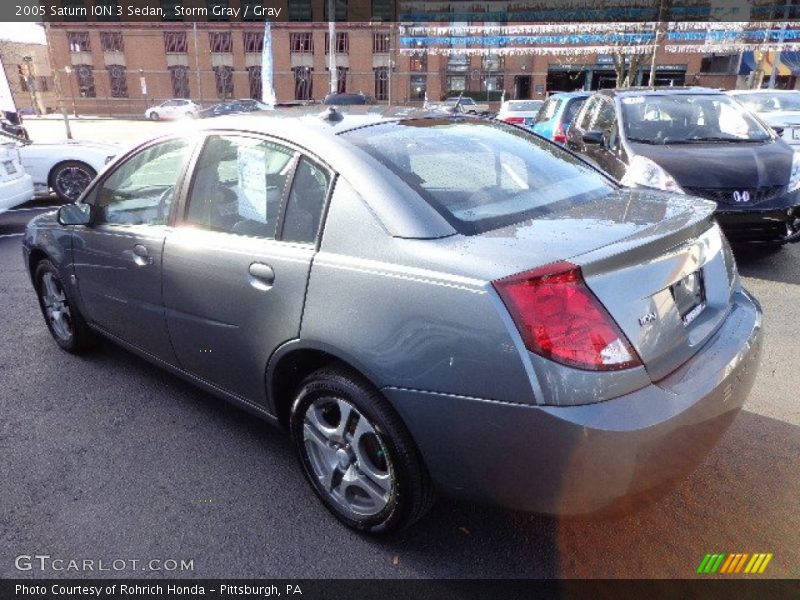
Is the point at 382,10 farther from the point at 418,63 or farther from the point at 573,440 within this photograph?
the point at 573,440

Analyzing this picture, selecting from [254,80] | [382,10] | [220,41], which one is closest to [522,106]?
[382,10]

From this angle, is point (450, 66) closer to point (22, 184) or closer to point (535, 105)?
point (535, 105)

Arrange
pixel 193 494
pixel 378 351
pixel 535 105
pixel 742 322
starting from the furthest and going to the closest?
pixel 535 105, pixel 193 494, pixel 742 322, pixel 378 351

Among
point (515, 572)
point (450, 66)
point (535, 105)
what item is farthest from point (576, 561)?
point (450, 66)

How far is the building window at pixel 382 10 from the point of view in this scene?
50688 mm

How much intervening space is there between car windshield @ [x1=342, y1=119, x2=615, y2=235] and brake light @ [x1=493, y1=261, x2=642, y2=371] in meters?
0.41

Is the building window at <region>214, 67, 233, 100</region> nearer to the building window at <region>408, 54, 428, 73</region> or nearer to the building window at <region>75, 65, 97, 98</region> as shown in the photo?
the building window at <region>75, 65, 97, 98</region>

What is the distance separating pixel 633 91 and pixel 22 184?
7848mm

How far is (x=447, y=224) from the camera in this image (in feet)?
7.00

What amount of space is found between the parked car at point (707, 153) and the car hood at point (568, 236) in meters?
2.32

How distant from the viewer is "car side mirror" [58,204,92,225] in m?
3.37

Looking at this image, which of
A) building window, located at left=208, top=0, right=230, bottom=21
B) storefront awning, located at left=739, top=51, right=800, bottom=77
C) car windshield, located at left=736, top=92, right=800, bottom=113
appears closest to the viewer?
car windshield, located at left=736, top=92, right=800, bottom=113

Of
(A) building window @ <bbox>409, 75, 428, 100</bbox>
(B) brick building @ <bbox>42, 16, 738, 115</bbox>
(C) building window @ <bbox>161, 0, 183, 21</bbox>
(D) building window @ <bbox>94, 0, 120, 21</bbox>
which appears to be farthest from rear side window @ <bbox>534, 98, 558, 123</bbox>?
(D) building window @ <bbox>94, 0, 120, 21</bbox>

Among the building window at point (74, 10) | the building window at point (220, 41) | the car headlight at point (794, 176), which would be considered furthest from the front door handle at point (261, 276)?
the building window at point (74, 10)
